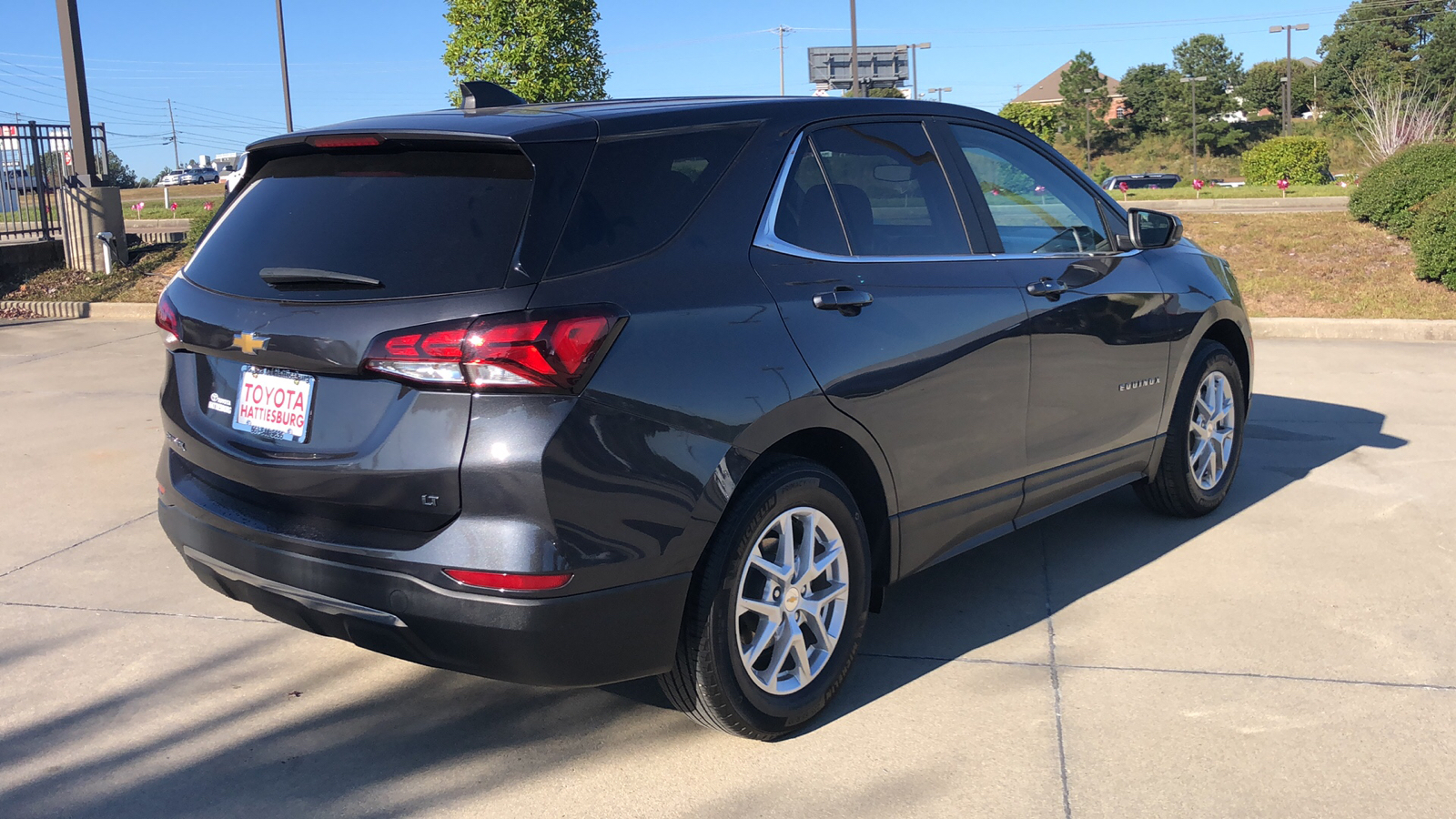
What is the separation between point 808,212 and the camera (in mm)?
3344

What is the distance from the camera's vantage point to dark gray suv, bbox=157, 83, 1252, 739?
2.61 m

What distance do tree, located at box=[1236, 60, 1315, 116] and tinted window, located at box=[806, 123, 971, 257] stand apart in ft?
335

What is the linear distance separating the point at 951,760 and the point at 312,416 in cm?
185

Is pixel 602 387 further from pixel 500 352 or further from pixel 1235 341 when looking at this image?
pixel 1235 341

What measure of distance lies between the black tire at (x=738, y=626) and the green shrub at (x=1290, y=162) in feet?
126

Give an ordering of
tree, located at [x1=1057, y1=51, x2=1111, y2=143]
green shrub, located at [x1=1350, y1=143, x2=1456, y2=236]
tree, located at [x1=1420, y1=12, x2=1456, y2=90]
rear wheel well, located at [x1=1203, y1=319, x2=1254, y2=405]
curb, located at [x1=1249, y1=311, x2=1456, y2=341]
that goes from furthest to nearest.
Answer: tree, located at [x1=1057, y1=51, x2=1111, y2=143]
tree, located at [x1=1420, y1=12, x2=1456, y2=90]
green shrub, located at [x1=1350, y1=143, x2=1456, y2=236]
curb, located at [x1=1249, y1=311, x2=1456, y2=341]
rear wheel well, located at [x1=1203, y1=319, x2=1254, y2=405]

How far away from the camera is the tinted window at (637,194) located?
108 inches

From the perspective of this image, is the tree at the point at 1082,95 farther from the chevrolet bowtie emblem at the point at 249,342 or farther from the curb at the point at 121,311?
the chevrolet bowtie emblem at the point at 249,342

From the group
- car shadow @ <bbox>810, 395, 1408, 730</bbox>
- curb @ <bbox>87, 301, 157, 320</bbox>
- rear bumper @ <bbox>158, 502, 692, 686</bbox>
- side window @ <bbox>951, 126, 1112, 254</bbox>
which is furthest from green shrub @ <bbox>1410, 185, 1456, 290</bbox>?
curb @ <bbox>87, 301, 157, 320</bbox>

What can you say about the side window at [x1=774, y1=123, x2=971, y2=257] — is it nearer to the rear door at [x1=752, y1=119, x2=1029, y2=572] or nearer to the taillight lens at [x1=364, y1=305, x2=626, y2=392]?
the rear door at [x1=752, y1=119, x2=1029, y2=572]

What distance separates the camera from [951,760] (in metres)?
3.14

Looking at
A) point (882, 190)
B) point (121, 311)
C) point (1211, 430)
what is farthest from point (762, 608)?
point (121, 311)

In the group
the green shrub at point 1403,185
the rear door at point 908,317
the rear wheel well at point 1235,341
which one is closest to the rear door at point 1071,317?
the rear door at point 908,317

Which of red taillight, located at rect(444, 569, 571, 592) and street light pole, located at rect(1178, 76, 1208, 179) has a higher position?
street light pole, located at rect(1178, 76, 1208, 179)
